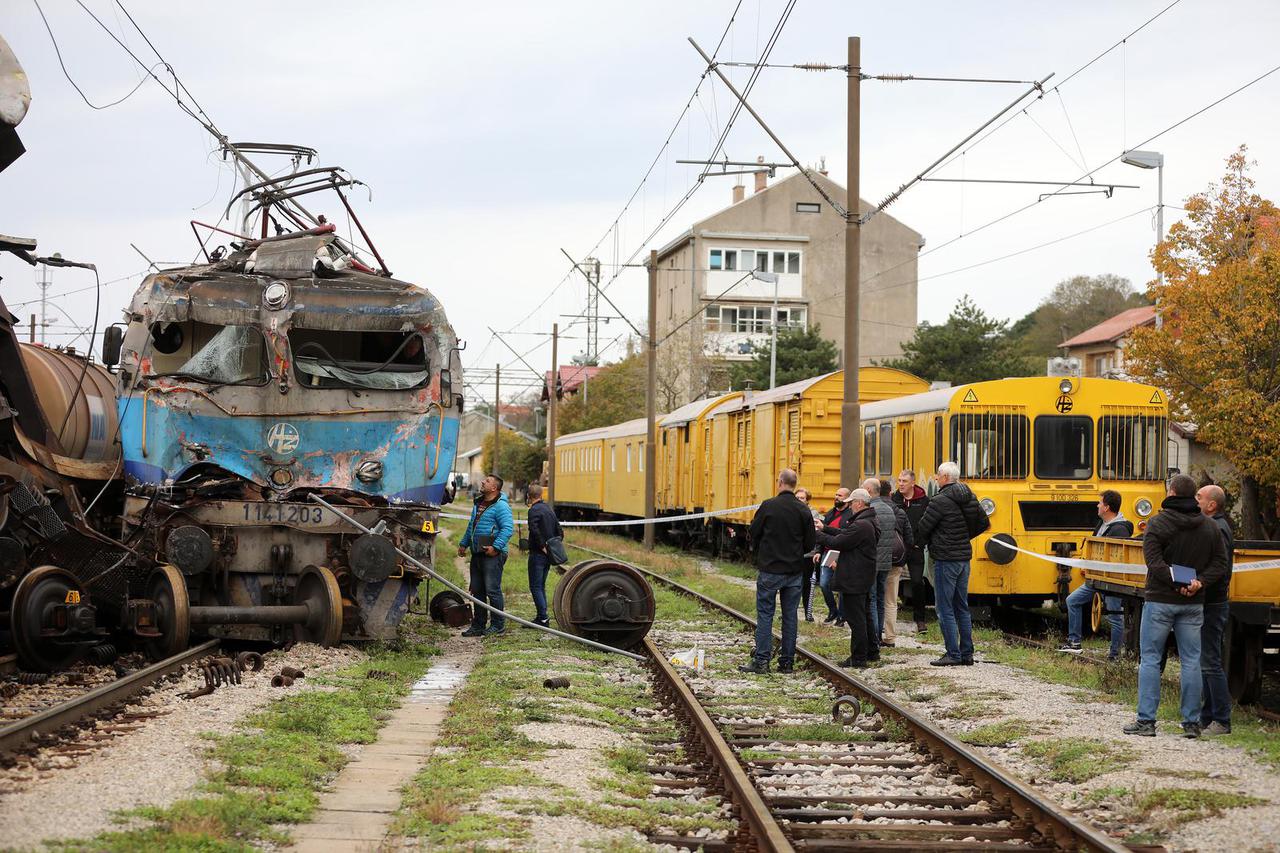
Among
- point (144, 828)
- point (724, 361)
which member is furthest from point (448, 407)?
point (724, 361)

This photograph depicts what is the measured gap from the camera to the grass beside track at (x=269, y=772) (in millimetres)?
6246

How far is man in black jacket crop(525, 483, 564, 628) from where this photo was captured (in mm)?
15180

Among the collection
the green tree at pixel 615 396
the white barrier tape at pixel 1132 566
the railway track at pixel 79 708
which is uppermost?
the green tree at pixel 615 396

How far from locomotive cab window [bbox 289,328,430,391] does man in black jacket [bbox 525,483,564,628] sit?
6.99 feet

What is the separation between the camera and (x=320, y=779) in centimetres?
794

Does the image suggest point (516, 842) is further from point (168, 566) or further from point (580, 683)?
point (168, 566)

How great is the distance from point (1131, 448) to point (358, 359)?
9.69 metres

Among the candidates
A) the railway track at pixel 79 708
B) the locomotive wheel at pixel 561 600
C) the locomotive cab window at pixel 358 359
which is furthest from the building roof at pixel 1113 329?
the railway track at pixel 79 708

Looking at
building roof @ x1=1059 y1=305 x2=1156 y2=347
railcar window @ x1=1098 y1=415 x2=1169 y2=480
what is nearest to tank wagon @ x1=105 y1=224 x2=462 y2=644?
railcar window @ x1=1098 y1=415 x2=1169 y2=480

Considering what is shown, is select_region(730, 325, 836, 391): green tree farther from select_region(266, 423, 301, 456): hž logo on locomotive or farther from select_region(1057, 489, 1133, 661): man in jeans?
select_region(266, 423, 301, 456): hž logo on locomotive

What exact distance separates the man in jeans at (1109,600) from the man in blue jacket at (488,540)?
5911mm

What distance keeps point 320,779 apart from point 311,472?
229 inches

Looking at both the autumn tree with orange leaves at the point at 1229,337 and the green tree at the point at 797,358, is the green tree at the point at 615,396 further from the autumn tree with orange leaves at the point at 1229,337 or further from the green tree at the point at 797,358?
the autumn tree with orange leaves at the point at 1229,337

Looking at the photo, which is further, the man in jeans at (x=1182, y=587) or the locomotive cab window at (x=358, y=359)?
the locomotive cab window at (x=358, y=359)
